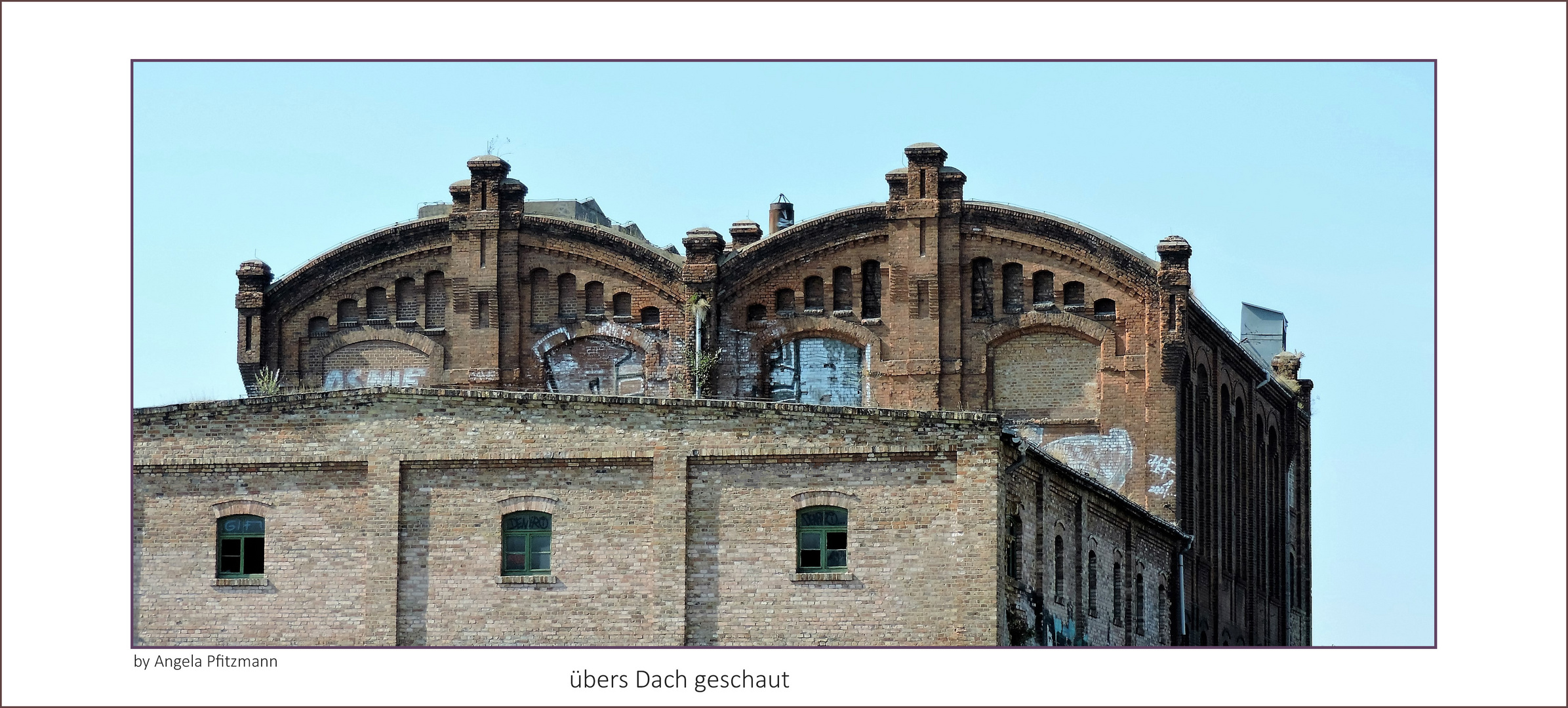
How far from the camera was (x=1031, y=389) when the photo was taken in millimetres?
48750

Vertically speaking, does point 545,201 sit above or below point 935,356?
above

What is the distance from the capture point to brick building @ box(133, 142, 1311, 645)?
35312 mm

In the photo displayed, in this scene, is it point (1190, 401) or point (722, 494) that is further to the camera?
point (1190, 401)

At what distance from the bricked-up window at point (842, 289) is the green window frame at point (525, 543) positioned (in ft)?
48.2

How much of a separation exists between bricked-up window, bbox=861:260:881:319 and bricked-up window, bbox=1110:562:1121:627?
30.0ft

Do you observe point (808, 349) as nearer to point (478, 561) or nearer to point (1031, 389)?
point (1031, 389)

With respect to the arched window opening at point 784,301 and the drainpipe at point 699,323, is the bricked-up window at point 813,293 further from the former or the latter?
the drainpipe at point 699,323

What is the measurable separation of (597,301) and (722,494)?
15940mm

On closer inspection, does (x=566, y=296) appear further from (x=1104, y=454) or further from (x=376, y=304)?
(x=1104, y=454)

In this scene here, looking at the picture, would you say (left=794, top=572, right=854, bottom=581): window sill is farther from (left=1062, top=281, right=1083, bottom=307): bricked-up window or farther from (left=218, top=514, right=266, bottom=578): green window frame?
(left=1062, top=281, right=1083, bottom=307): bricked-up window

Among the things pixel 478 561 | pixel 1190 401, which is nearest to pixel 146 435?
pixel 478 561

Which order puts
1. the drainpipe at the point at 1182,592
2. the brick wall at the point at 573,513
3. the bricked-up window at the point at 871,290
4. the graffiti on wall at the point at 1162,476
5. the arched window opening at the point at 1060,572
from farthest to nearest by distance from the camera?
the bricked-up window at the point at 871,290, the graffiti on wall at the point at 1162,476, the drainpipe at the point at 1182,592, the arched window opening at the point at 1060,572, the brick wall at the point at 573,513

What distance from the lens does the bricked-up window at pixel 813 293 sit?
50.1 m

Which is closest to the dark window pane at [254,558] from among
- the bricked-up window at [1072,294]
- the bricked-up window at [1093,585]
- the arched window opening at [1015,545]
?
the arched window opening at [1015,545]
